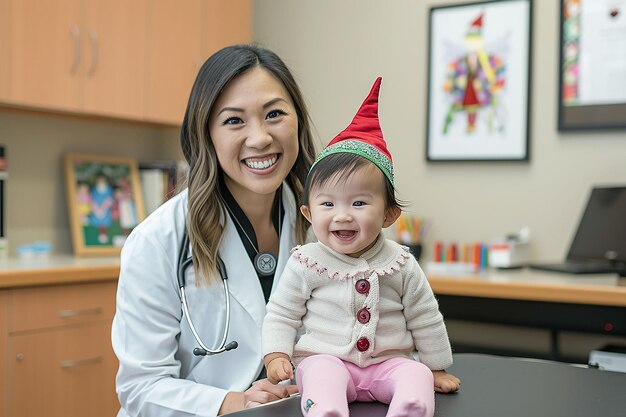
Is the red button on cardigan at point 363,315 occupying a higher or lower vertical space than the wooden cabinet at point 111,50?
lower

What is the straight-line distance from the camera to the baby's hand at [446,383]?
1.01 m

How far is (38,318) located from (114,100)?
0.94 m

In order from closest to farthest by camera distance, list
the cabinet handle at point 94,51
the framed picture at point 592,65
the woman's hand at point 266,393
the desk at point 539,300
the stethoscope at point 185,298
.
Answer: the woman's hand at point 266,393 < the stethoscope at point 185,298 < the desk at point 539,300 < the framed picture at point 592,65 < the cabinet handle at point 94,51

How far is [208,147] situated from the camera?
4.78 feet

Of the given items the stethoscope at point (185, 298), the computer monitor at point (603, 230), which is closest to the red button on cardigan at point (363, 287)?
the stethoscope at point (185, 298)

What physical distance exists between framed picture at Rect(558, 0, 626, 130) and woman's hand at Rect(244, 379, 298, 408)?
1865 mm

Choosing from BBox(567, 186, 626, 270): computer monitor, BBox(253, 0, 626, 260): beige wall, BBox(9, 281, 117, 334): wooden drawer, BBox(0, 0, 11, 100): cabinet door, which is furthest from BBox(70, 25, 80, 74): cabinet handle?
BBox(567, 186, 626, 270): computer monitor

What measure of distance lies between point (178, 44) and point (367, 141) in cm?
211

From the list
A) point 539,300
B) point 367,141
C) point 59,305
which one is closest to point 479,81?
point 539,300

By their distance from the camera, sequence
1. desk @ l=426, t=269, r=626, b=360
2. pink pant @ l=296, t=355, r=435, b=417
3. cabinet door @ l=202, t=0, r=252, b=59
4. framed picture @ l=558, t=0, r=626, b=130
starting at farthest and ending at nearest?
cabinet door @ l=202, t=0, r=252, b=59
framed picture @ l=558, t=0, r=626, b=130
desk @ l=426, t=269, r=626, b=360
pink pant @ l=296, t=355, r=435, b=417

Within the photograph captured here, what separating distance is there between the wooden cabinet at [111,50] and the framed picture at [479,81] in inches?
37.0

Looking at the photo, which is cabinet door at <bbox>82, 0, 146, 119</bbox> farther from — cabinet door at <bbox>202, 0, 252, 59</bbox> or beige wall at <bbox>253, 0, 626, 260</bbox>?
beige wall at <bbox>253, 0, 626, 260</bbox>

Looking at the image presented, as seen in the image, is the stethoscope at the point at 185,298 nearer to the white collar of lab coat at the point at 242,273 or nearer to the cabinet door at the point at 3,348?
the white collar of lab coat at the point at 242,273

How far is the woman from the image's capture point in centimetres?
134
